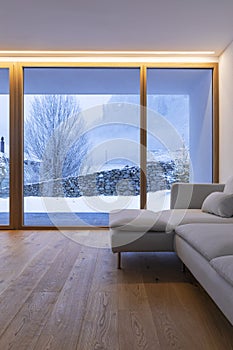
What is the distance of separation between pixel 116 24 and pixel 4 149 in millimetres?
2396

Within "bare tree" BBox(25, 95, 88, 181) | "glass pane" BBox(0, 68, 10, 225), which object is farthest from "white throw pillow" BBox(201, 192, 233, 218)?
"glass pane" BBox(0, 68, 10, 225)

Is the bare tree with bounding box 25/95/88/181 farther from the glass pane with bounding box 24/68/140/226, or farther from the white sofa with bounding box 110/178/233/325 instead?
the white sofa with bounding box 110/178/233/325

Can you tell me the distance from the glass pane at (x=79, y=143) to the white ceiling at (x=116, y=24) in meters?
0.62

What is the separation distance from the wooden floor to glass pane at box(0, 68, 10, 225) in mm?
1759

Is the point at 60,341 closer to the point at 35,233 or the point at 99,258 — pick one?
the point at 99,258

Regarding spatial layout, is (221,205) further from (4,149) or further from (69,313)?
(4,149)

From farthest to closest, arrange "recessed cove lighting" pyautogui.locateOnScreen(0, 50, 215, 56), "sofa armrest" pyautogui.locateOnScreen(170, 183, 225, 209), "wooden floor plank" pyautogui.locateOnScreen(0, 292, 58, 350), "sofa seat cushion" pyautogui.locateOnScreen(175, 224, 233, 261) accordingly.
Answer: "recessed cove lighting" pyautogui.locateOnScreen(0, 50, 215, 56) → "sofa armrest" pyautogui.locateOnScreen(170, 183, 225, 209) → "sofa seat cushion" pyautogui.locateOnScreen(175, 224, 233, 261) → "wooden floor plank" pyautogui.locateOnScreen(0, 292, 58, 350)

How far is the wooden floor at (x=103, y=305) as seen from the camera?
5.86 feet

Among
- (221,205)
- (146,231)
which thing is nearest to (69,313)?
(146,231)

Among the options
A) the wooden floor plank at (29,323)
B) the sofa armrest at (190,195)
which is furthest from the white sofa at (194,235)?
the wooden floor plank at (29,323)

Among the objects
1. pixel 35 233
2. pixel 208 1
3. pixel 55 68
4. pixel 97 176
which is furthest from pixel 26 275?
pixel 55 68

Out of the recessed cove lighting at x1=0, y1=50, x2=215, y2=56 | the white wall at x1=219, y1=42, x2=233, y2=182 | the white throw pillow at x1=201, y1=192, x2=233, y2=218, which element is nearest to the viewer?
the white throw pillow at x1=201, y1=192, x2=233, y2=218

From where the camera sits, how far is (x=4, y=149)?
5.28 metres

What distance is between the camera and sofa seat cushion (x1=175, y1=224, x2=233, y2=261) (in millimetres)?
1982
